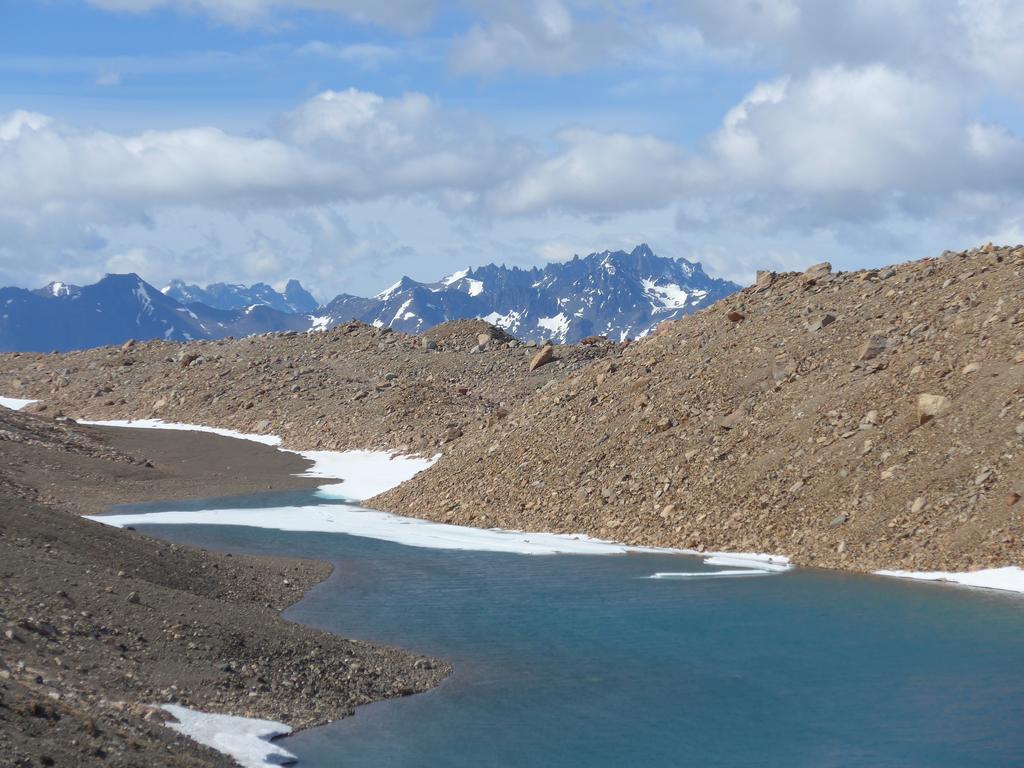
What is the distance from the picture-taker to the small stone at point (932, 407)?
31094 millimetres

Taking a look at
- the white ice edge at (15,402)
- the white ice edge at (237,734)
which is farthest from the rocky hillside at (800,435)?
the white ice edge at (15,402)

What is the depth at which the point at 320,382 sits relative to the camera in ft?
228

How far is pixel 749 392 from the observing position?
37062 mm

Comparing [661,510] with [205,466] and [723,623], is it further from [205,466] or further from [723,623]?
[205,466]

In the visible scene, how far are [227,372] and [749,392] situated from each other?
153ft

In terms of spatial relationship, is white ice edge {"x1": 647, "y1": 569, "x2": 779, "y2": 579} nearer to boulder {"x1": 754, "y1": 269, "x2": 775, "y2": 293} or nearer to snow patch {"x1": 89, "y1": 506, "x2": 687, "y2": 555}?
snow patch {"x1": 89, "y1": 506, "x2": 687, "y2": 555}

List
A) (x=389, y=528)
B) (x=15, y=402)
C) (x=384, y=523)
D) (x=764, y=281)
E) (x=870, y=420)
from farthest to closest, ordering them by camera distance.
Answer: (x=15, y=402)
(x=764, y=281)
(x=384, y=523)
(x=389, y=528)
(x=870, y=420)

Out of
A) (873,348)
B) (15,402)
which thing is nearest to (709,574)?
(873,348)

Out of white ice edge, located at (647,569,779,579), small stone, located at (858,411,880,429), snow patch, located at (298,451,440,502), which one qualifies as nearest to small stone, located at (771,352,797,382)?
small stone, located at (858,411,880,429)

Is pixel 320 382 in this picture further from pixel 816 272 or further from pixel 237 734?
pixel 237 734

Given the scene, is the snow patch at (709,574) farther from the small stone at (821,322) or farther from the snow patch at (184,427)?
the snow patch at (184,427)

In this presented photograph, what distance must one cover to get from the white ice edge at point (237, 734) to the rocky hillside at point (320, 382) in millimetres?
35611

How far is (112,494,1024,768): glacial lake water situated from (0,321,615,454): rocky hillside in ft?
80.6

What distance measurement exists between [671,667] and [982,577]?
29.4 feet
